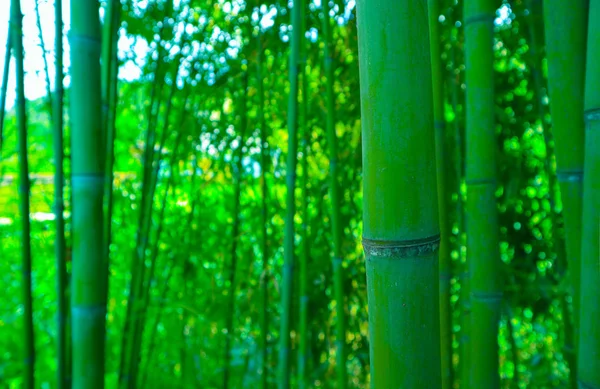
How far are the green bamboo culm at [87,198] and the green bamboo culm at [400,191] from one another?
0.43 m

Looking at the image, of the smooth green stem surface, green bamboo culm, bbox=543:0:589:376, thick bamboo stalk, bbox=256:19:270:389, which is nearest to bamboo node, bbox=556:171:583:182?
green bamboo culm, bbox=543:0:589:376

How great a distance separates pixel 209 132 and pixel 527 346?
5.66 ft

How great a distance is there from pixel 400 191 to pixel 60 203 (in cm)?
89

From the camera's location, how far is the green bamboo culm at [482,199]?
3.06 feet

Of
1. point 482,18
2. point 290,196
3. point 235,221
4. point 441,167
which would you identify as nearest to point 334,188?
point 290,196

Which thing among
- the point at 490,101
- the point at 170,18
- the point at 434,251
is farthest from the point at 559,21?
the point at 170,18

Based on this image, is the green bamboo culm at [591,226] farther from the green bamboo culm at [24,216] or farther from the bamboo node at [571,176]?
the green bamboo culm at [24,216]

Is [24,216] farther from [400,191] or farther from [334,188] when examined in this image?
[400,191]

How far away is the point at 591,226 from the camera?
2.24 ft

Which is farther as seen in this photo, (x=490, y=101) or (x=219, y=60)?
(x=219, y=60)

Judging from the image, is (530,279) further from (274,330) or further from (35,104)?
(35,104)

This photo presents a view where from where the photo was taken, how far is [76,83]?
2.57ft

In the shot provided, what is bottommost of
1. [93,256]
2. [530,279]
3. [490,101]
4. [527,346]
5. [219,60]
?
→ [527,346]

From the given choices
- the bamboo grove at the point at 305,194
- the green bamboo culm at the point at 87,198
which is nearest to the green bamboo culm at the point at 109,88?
the bamboo grove at the point at 305,194
